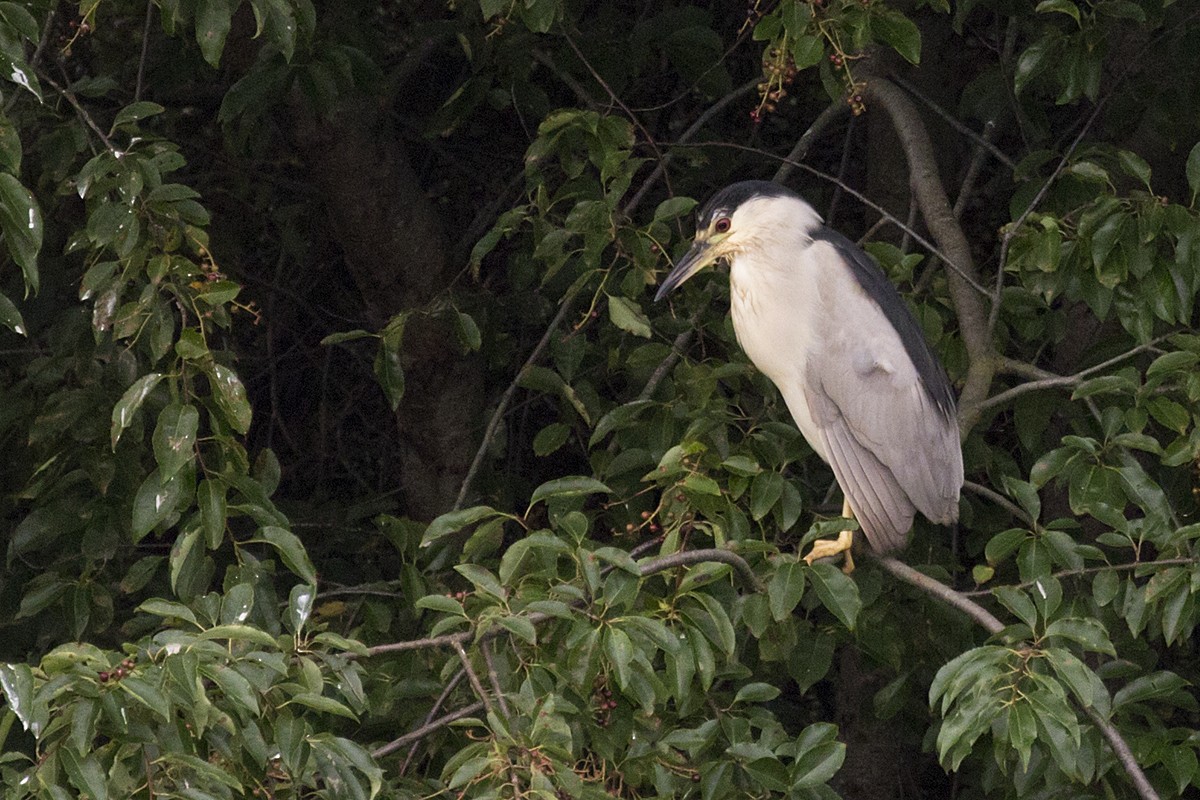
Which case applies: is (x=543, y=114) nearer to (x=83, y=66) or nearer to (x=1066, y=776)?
(x=83, y=66)

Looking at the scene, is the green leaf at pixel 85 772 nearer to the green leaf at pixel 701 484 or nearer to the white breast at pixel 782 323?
the green leaf at pixel 701 484

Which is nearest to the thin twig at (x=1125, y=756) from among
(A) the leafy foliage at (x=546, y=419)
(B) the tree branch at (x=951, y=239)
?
(A) the leafy foliage at (x=546, y=419)

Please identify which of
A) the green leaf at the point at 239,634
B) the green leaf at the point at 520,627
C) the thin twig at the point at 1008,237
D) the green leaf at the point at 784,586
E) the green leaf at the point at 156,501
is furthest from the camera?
the thin twig at the point at 1008,237

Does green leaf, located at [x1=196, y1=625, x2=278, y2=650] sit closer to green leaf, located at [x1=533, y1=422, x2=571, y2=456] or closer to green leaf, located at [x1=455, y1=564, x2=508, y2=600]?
green leaf, located at [x1=455, y1=564, x2=508, y2=600]

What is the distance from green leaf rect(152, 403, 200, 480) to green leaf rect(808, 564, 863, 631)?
34.2 inches

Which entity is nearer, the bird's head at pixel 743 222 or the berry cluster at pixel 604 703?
the berry cluster at pixel 604 703

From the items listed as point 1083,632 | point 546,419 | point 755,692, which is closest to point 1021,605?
point 1083,632

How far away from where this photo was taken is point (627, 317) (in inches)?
98.9

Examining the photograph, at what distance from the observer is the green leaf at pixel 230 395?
7.09 ft

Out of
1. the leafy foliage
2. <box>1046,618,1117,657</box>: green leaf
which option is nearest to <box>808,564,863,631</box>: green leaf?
the leafy foliage

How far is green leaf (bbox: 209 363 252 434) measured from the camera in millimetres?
2162

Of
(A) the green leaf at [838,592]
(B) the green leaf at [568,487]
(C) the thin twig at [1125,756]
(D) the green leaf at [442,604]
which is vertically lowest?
(C) the thin twig at [1125,756]

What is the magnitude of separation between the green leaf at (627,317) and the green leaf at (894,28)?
57 centimetres

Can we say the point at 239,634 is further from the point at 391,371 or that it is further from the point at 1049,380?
the point at 1049,380
